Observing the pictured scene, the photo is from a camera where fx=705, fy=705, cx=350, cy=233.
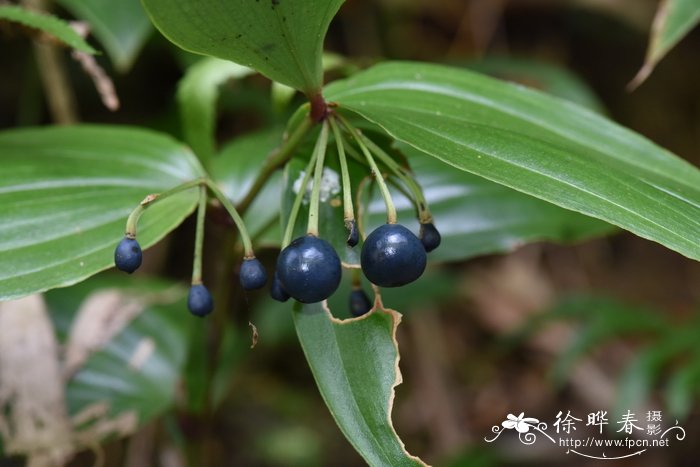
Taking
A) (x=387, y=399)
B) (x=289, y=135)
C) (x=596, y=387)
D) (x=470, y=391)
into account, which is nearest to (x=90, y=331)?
(x=289, y=135)

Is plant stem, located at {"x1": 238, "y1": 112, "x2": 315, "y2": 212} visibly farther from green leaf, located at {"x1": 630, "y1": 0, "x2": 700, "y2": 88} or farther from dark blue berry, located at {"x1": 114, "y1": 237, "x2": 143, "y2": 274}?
green leaf, located at {"x1": 630, "y1": 0, "x2": 700, "y2": 88}

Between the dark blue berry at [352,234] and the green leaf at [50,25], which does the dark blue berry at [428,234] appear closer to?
the dark blue berry at [352,234]

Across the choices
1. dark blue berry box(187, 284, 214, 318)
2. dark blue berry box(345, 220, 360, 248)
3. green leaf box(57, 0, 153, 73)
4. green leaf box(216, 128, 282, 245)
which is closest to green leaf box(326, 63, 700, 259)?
dark blue berry box(345, 220, 360, 248)

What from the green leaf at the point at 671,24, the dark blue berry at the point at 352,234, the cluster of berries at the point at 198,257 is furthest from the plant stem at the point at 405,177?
the green leaf at the point at 671,24

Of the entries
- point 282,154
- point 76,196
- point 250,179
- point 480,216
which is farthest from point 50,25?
point 480,216

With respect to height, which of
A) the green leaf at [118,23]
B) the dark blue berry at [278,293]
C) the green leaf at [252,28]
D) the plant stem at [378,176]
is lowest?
the dark blue berry at [278,293]
